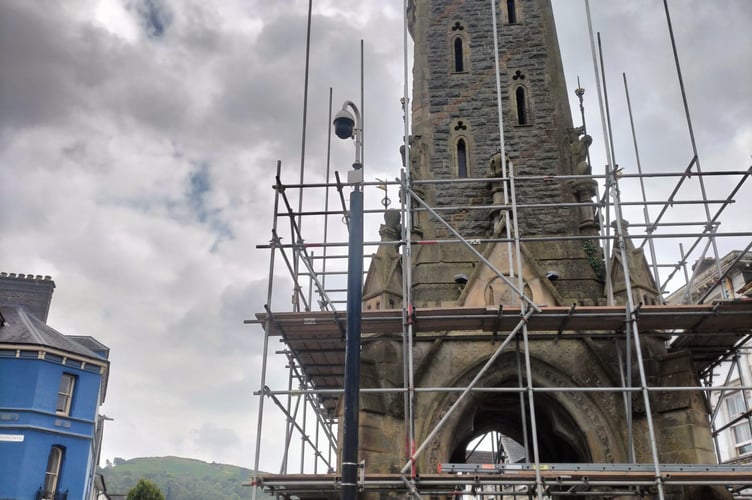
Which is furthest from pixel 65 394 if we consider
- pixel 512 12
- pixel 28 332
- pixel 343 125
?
pixel 343 125

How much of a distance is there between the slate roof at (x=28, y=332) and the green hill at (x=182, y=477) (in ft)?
368

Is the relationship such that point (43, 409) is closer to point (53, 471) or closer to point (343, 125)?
point (53, 471)

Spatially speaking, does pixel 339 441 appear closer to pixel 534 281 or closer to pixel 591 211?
pixel 534 281

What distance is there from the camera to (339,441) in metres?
12.4

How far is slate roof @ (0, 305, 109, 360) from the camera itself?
24688mm

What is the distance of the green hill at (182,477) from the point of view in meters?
147

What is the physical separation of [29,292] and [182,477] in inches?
6166

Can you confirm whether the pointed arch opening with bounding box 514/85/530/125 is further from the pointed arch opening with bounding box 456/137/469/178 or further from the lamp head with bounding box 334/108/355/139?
the lamp head with bounding box 334/108/355/139

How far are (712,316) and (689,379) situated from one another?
1300 mm

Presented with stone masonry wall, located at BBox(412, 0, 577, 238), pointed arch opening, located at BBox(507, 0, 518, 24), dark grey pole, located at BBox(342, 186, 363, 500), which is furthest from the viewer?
pointed arch opening, located at BBox(507, 0, 518, 24)

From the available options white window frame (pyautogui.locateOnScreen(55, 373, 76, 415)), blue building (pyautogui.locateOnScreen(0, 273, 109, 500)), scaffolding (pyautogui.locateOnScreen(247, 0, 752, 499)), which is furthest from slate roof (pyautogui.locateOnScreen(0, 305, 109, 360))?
scaffolding (pyautogui.locateOnScreen(247, 0, 752, 499))

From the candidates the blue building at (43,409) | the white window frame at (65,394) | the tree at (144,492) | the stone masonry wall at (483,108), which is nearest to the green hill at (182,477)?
the tree at (144,492)

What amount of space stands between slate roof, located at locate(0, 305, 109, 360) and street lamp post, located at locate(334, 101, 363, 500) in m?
19.2

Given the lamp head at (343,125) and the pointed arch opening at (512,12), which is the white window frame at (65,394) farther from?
the lamp head at (343,125)
